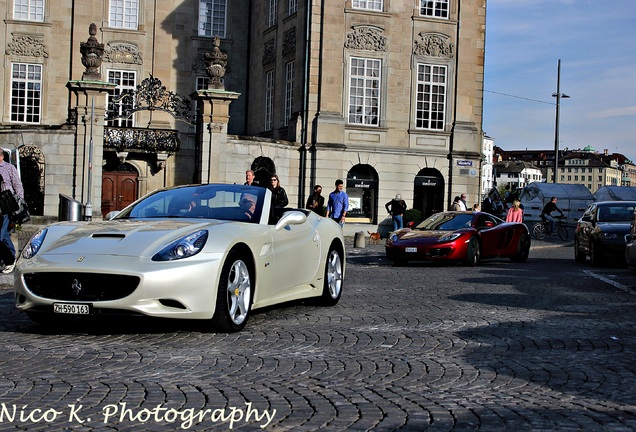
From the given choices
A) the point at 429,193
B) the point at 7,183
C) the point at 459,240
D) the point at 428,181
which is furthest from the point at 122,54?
the point at 7,183

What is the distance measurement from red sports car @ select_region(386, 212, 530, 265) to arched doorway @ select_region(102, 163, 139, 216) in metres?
20.1

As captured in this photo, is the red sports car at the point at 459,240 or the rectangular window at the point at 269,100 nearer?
the red sports car at the point at 459,240

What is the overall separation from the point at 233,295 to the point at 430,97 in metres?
31.4

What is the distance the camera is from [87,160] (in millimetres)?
28391

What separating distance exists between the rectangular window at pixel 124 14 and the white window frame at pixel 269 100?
644 centimetres

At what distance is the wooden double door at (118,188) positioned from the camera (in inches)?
Result: 1551

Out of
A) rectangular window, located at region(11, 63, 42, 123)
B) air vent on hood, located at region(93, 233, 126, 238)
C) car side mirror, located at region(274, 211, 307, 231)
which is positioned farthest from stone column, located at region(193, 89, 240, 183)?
air vent on hood, located at region(93, 233, 126, 238)

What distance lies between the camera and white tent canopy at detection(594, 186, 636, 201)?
168ft

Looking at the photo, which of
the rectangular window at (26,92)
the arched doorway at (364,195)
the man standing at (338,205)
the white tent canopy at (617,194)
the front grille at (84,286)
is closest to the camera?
the front grille at (84,286)

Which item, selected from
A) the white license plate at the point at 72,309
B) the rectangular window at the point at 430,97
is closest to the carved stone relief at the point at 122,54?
the rectangular window at the point at 430,97

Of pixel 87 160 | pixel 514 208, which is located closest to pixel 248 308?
pixel 87 160

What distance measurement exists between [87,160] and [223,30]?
1760 cm

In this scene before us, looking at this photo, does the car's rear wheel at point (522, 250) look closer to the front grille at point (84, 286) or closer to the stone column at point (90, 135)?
the stone column at point (90, 135)

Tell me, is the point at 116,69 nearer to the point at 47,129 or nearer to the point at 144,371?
the point at 47,129
